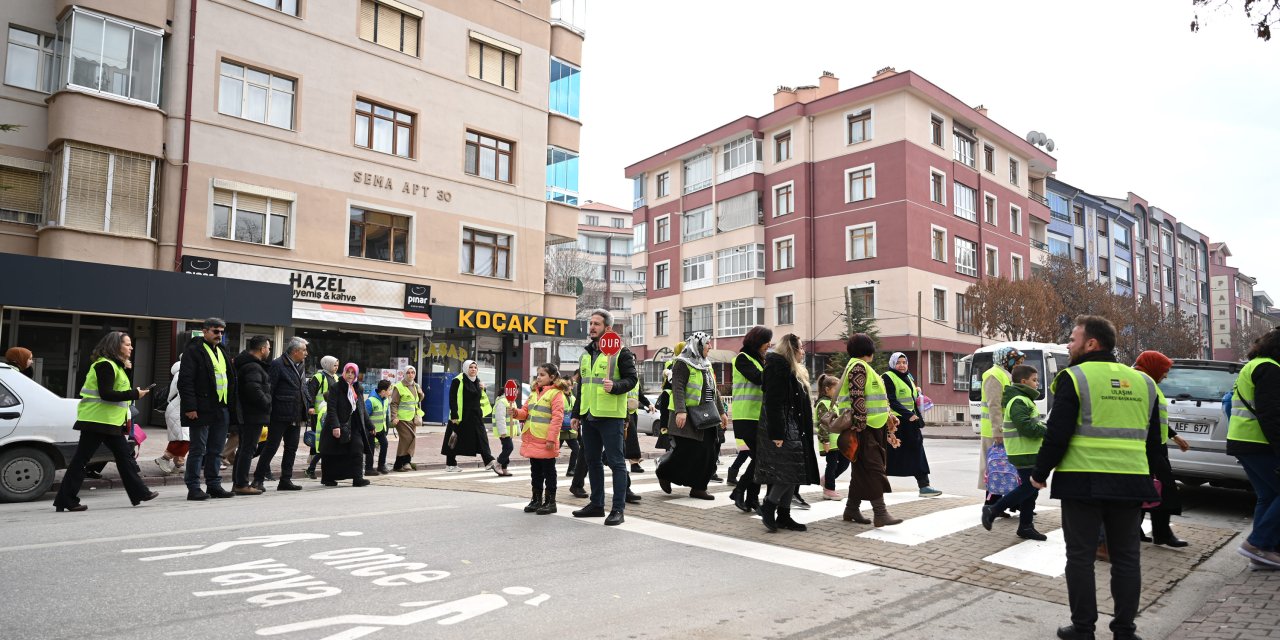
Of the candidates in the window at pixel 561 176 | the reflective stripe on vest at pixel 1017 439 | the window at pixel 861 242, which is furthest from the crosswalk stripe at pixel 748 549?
the window at pixel 861 242

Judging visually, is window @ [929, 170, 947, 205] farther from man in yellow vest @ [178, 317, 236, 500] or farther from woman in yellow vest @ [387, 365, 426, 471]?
man in yellow vest @ [178, 317, 236, 500]

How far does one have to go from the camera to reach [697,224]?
49531 millimetres

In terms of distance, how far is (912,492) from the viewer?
10469mm

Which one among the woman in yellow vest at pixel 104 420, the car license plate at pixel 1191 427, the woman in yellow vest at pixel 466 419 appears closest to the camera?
the woman in yellow vest at pixel 104 420

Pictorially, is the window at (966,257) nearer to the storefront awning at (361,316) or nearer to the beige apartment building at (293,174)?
the beige apartment building at (293,174)

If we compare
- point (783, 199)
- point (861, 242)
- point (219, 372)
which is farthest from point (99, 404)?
point (783, 199)

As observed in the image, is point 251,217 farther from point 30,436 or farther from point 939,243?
point 939,243

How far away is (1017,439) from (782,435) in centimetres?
215

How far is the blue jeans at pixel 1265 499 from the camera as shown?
619 centimetres

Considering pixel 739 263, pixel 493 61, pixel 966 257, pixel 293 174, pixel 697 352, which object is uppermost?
pixel 493 61

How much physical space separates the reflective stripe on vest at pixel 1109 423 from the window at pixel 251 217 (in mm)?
20668

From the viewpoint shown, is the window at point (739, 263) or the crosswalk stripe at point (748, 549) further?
the window at point (739, 263)

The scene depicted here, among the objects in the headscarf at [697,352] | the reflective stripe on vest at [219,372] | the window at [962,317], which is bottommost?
the reflective stripe on vest at [219,372]

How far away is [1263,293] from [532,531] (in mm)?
149357
